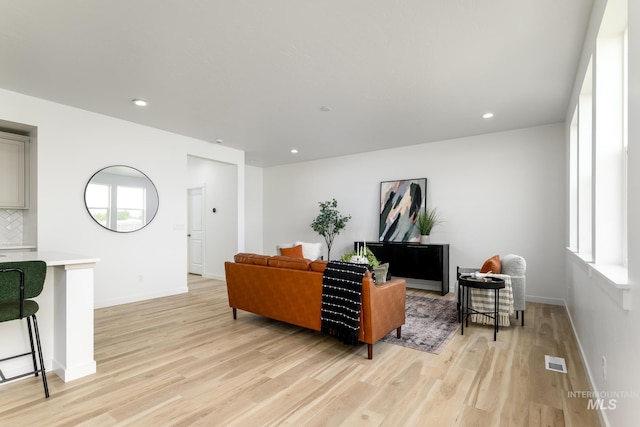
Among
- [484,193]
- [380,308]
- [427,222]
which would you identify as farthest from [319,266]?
[484,193]

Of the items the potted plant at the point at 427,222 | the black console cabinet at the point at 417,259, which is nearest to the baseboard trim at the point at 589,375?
the black console cabinet at the point at 417,259

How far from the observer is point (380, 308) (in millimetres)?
2941

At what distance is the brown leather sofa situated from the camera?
287 cm

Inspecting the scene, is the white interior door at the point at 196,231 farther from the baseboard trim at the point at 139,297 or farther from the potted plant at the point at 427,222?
the potted plant at the point at 427,222

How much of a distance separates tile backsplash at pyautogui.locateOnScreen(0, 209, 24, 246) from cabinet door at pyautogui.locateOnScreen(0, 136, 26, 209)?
23 cm

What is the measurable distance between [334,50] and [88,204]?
3882 millimetres

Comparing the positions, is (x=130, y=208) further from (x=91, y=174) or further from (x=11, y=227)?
(x=11, y=227)

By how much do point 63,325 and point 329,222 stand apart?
4.99 metres

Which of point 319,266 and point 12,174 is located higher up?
point 12,174

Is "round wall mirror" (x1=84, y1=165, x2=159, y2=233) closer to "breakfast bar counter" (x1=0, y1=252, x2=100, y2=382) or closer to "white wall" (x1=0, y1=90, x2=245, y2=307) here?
"white wall" (x1=0, y1=90, x2=245, y2=307)

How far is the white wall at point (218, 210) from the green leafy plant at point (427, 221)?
363cm

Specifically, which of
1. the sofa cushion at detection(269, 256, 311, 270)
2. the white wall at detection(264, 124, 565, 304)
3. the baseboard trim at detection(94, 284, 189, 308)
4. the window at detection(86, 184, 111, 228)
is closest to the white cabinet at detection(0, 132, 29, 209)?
the window at detection(86, 184, 111, 228)

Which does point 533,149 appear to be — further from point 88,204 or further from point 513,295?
point 88,204

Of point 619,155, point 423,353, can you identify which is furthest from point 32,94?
point 619,155
